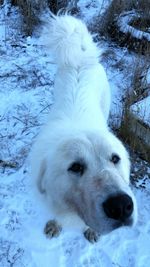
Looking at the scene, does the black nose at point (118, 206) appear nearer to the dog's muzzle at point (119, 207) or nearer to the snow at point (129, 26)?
the dog's muzzle at point (119, 207)

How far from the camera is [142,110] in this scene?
4133 mm

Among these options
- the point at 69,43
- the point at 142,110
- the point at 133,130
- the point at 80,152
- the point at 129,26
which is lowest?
the point at 133,130

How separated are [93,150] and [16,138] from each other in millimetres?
1955

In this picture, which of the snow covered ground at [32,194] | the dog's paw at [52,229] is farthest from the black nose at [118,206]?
the dog's paw at [52,229]

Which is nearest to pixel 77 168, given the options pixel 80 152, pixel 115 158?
pixel 80 152

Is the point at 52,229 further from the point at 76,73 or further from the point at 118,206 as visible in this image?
the point at 76,73

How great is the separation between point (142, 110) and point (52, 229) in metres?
1.55

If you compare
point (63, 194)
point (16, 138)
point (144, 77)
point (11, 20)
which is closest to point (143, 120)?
point (144, 77)

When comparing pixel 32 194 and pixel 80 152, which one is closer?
pixel 80 152

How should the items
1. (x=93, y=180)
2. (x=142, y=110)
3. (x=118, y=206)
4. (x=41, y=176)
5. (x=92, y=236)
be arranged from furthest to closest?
(x=142, y=110) < (x=92, y=236) < (x=41, y=176) < (x=93, y=180) < (x=118, y=206)

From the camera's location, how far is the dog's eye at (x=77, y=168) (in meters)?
2.55

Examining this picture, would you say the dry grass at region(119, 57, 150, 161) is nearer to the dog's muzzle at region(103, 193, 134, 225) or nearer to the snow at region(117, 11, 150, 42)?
the snow at region(117, 11, 150, 42)

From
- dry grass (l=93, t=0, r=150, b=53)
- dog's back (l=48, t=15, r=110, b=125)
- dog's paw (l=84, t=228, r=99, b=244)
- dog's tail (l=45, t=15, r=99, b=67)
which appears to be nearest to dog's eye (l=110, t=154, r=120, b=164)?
dog's back (l=48, t=15, r=110, b=125)

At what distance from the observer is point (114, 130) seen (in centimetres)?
438
